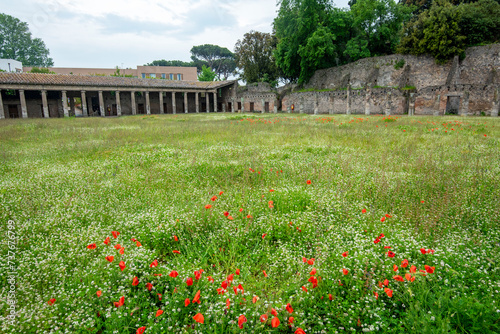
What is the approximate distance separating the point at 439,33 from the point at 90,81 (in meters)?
44.2

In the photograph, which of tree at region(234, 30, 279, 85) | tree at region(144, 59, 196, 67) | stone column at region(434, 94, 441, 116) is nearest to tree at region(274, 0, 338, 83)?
tree at region(234, 30, 279, 85)

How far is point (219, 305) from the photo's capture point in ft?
6.59

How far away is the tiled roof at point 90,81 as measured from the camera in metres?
32.6

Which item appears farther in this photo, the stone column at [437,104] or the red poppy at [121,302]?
the stone column at [437,104]

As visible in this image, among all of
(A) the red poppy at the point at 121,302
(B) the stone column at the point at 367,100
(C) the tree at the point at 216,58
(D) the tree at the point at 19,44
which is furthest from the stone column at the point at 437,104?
(D) the tree at the point at 19,44

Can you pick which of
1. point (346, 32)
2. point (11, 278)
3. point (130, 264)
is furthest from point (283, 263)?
point (346, 32)

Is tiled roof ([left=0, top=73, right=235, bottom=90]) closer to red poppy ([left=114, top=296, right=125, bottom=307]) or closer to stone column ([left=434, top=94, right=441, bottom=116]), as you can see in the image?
stone column ([left=434, top=94, right=441, bottom=116])

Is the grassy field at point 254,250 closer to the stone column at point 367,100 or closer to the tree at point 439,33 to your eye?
the stone column at point 367,100

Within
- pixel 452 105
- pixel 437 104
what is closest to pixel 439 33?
pixel 452 105

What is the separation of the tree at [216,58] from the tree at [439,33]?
166 ft

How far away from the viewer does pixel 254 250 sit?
2809 mm

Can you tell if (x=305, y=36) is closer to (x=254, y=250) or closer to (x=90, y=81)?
(x=90, y=81)

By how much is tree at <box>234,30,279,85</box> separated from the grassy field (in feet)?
149

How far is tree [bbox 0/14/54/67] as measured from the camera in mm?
62094
